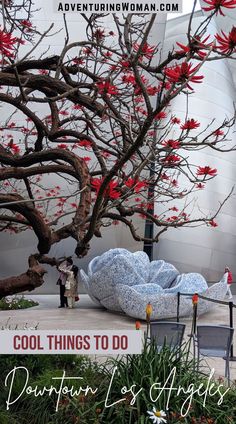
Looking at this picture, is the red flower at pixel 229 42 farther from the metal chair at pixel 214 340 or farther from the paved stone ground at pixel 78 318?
the paved stone ground at pixel 78 318

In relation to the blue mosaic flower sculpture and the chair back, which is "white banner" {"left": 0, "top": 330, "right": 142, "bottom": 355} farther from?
the blue mosaic flower sculpture

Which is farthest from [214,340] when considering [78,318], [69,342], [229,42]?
[78,318]

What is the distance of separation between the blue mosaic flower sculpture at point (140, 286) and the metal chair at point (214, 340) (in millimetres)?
5423

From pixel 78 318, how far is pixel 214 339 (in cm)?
687

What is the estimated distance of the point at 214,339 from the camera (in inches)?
263

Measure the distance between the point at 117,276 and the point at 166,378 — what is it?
836cm

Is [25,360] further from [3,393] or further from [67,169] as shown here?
[67,169]

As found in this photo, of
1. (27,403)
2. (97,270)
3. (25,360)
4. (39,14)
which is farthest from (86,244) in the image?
(39,14)

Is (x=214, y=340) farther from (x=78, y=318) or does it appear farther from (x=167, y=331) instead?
(x=78, y=318)

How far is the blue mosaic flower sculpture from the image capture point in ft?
40.3

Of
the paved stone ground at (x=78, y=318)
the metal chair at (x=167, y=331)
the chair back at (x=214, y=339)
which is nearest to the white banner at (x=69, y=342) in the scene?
the metal chair at (x=167, y=331)

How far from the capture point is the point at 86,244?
362cm

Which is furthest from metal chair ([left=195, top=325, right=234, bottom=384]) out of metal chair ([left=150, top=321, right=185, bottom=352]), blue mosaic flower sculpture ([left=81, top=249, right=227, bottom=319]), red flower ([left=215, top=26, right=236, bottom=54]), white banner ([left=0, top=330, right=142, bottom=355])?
blue mosaic flower sculpture ([left=81, top=249, right=227, bottom=319])

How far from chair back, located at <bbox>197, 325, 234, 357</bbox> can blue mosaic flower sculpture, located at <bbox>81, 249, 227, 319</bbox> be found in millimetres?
5423
